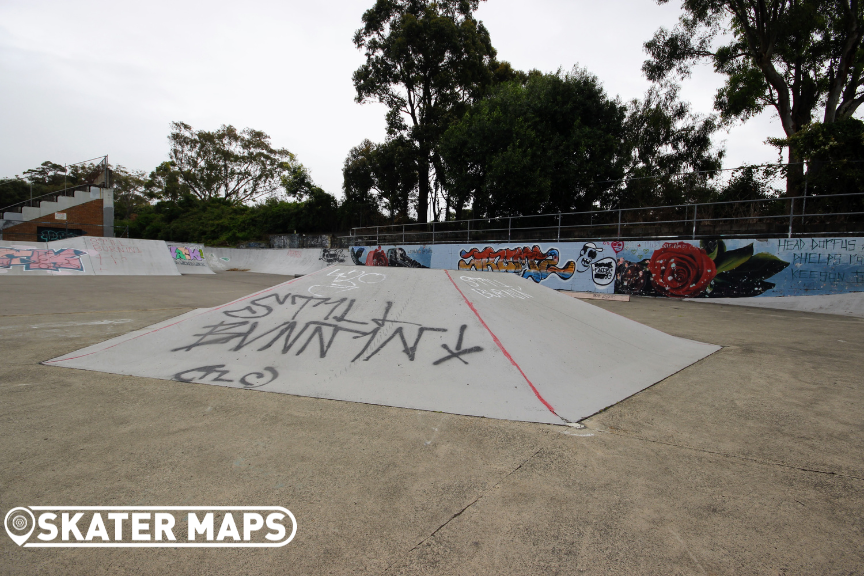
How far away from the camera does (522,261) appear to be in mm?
16766

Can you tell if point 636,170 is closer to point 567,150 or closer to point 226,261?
point 567,150

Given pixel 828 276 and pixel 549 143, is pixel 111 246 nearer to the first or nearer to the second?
pixel 549 143

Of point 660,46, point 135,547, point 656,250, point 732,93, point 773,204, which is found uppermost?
point 660,46

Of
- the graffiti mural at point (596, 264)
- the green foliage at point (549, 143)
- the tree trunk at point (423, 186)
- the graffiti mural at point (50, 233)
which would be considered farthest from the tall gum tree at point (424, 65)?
the graffiti mural at point (50, 233)

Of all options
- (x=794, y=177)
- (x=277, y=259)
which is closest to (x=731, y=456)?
(x=794, y=177)

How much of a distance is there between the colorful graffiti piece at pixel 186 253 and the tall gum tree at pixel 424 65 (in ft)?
49.3

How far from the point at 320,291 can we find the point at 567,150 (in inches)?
592

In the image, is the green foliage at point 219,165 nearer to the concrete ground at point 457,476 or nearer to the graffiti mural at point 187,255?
the graffiti mural at point 187,255

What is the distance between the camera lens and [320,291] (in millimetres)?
5660

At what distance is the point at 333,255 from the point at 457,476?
24.5m

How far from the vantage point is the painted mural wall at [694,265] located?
34.1 ft

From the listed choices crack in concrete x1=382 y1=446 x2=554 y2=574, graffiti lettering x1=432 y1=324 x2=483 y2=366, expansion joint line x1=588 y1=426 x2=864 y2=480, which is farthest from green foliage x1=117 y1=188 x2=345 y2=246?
crack in concrete x1=382 y1=446 x2=554 y2=574

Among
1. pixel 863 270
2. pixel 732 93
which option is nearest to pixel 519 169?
pixel 732 93

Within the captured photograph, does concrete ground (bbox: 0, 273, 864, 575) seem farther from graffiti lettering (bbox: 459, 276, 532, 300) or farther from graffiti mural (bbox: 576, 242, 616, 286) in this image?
graffiti mural (bbox: 576, 242, 616, 286)
